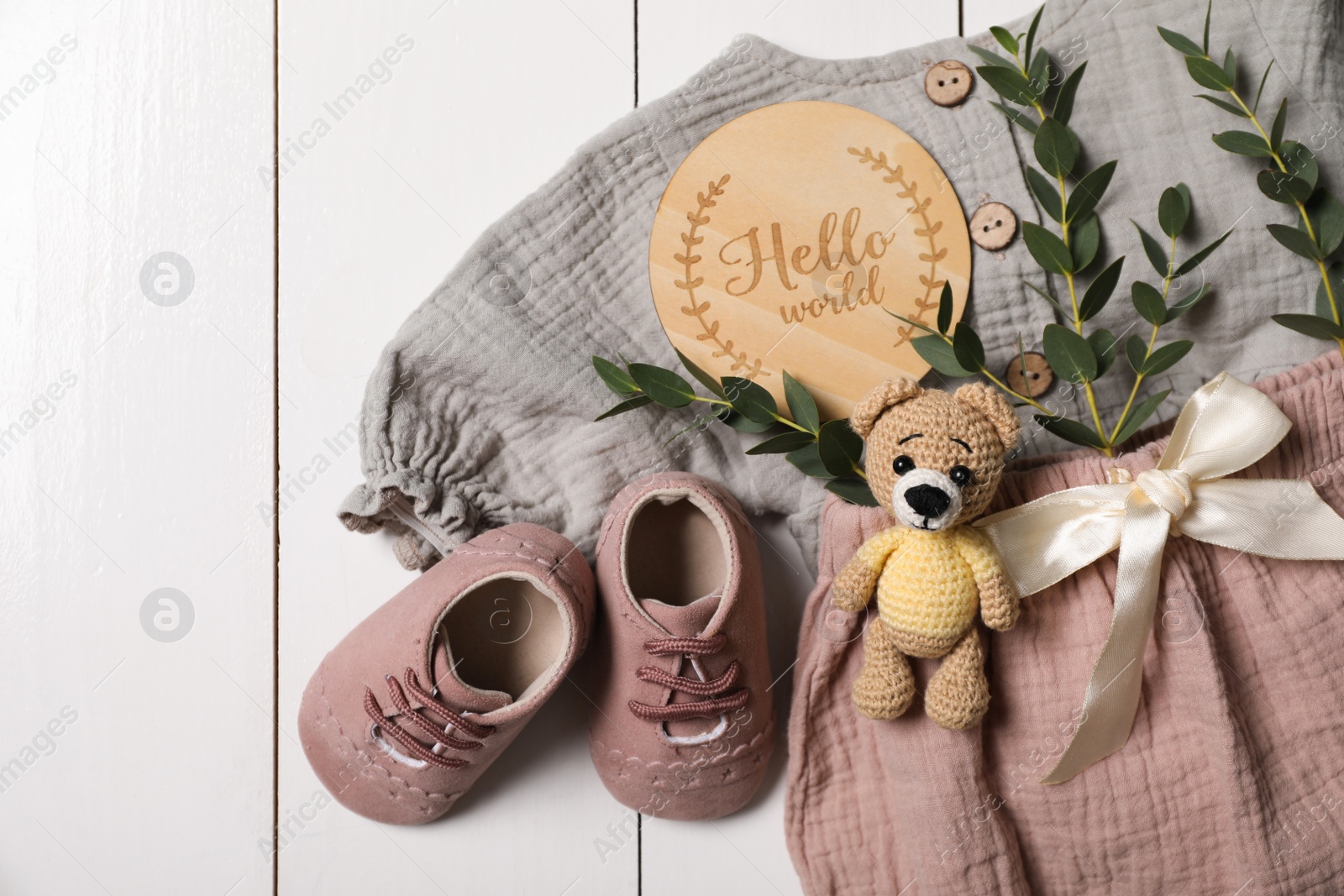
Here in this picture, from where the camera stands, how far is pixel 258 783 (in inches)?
35.0

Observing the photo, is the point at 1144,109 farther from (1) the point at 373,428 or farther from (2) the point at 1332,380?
(1) the point at 373,428

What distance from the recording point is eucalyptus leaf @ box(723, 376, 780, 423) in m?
0.77

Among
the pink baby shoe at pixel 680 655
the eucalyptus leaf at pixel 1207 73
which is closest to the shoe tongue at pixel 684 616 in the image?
the pink baby shoe at pixel 680 655

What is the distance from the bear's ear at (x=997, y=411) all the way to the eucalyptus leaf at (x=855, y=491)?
0.46ft

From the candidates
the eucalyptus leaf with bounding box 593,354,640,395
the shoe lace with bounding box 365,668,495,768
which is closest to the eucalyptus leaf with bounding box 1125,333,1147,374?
the eucalyptus leaf with bounding box 593,354,640,395

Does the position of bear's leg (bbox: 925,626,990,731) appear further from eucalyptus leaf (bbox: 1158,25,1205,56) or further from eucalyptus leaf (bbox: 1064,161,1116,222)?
eucalyptus leaf (bbox: 1158,25,1205,56)

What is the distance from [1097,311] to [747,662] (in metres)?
0.45

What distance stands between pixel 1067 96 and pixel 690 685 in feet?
2.04

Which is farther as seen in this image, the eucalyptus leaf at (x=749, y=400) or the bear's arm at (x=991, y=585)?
the eucalyptus leaf at (x=749, y=400)

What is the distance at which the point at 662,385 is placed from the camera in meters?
0.77

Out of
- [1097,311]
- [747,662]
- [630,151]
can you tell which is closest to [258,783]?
[747,662]

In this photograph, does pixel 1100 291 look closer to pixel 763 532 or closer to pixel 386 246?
pixel 763 532

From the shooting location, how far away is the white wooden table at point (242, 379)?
89cm

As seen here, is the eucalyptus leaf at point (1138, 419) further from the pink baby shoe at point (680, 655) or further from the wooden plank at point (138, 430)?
the wooden plank at point (138, 430)
